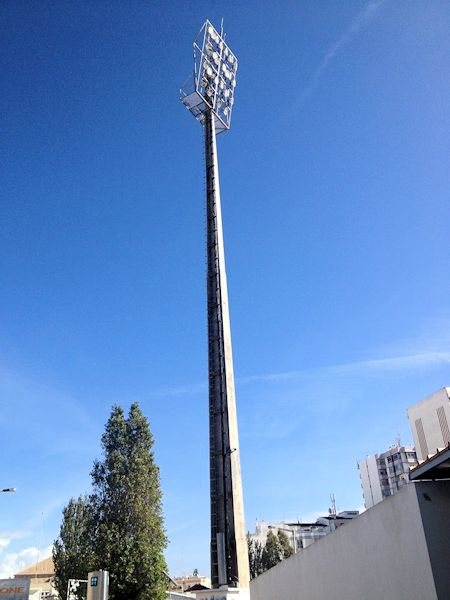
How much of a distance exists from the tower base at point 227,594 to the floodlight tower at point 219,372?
0.07 m

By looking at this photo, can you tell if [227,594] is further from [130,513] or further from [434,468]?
[434,468]

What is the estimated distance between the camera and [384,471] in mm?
88000

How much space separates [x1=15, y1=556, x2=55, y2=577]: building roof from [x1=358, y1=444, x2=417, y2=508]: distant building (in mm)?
53538

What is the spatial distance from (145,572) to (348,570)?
21622 millimetres

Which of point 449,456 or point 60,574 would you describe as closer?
point 449,456

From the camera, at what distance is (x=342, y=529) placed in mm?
13977

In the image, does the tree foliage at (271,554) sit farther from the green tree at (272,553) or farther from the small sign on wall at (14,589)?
the small sign on wall at (14,589)

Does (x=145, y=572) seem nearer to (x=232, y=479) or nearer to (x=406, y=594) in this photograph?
(x=232, y=479)

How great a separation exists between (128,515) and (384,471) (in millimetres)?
67196

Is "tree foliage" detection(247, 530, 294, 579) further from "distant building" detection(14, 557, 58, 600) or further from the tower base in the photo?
the tower base

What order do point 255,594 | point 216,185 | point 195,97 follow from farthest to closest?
point 195,97
point 216,185
point 255,594

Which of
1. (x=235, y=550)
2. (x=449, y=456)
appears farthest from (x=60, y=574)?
(x=449, y=456)

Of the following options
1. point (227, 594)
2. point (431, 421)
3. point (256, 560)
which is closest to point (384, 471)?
point (431, 421)

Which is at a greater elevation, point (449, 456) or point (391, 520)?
point (449, 456)
